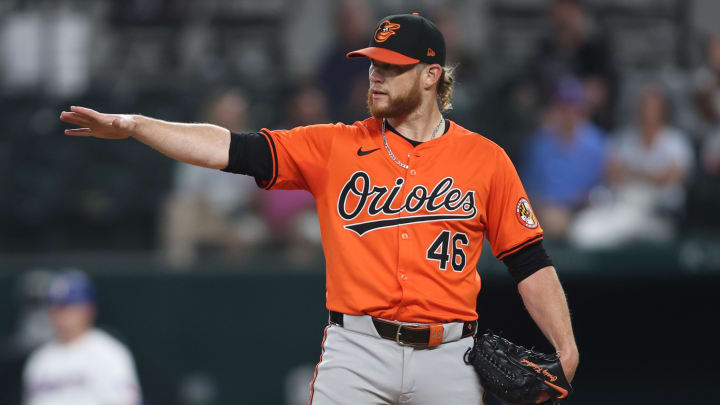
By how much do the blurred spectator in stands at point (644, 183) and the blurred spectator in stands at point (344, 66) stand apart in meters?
1.89

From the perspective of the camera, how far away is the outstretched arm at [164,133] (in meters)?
3.36

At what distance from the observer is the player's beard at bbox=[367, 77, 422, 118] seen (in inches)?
141

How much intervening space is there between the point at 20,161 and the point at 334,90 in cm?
251

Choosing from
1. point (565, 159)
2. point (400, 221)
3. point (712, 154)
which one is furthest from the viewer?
point (712, 154)

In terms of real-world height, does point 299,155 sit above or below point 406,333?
above

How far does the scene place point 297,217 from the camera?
718 centimetres

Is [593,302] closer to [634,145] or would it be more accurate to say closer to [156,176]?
[634,145]

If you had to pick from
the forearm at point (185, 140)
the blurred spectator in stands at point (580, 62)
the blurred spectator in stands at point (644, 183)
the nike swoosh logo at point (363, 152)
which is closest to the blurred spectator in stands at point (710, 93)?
the blurred spectator in stands at point (644, 183)

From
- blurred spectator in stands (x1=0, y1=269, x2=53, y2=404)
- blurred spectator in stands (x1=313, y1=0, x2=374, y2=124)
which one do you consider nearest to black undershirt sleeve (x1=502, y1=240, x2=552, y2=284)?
blurred spectator in stands (x1=313, y1=0, x2=374, y2=124)

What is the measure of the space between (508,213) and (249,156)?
2.95 ft

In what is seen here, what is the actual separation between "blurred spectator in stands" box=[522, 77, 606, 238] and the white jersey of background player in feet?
9.45

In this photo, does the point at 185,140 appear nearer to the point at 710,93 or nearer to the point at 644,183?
the point at 644,183

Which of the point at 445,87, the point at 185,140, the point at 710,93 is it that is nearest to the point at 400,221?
the point at 445,87

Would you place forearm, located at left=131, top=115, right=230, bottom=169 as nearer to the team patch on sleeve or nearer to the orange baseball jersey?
the orange baseball jersey
